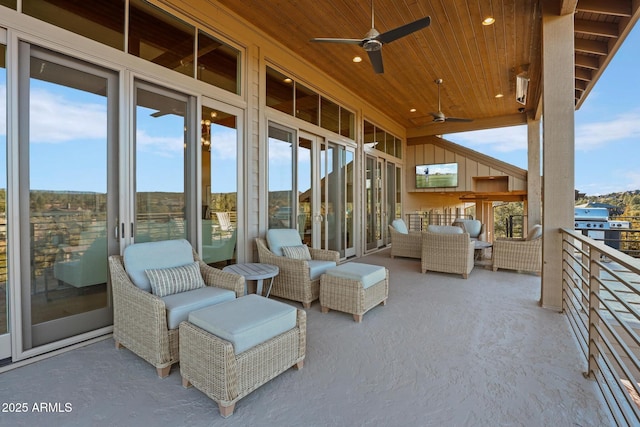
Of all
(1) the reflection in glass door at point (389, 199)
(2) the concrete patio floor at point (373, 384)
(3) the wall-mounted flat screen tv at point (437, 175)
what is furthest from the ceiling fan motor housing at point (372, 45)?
(3) the wall-mounted flat screen tv at point (437, 175)

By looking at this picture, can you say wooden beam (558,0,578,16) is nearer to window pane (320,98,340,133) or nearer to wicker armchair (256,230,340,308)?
window pane (320,98,340,133)

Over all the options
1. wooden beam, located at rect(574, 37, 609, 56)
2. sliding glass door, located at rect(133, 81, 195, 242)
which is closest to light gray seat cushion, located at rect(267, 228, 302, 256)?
sliding glass door, located at rect(133, 81, 195, 242)

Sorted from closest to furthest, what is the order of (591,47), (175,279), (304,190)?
(175,279), (591,47), (304,190)

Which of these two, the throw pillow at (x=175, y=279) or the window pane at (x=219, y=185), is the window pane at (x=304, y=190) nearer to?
the window pane at (x=219, y=185)

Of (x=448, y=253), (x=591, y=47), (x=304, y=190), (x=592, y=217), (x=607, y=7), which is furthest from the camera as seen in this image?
(x=592, y=217)

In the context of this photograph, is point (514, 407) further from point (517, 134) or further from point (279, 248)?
point (517, 134)

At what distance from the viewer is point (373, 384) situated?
6.69 ft

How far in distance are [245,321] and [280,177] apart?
10.3 ft

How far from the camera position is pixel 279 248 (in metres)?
4.03

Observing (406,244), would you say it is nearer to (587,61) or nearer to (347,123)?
(347,123)

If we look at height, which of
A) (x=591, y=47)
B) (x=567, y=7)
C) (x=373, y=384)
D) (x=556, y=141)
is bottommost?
(x=373, y=384)

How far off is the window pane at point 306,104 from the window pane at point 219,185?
4.78 ft

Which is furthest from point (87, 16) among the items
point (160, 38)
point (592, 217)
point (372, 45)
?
point (592, 217)

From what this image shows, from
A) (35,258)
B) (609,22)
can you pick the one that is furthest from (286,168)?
(609,22)
